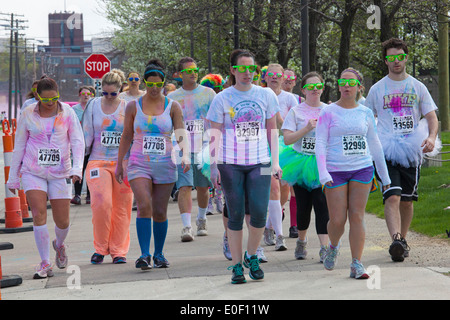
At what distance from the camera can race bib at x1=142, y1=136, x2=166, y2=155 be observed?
7746 millimetres

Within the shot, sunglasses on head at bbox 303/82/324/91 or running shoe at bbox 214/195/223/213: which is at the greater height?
sunglasses on head at bbox 303/82/324/91

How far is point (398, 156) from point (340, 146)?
145cm

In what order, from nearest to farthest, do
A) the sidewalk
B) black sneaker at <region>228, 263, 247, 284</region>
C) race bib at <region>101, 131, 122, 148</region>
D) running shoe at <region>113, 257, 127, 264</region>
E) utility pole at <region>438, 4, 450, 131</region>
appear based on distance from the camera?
1. the sidewalk
2. black sneaker at <region>228, 263, 247, 284</region>
3. running shoe at <region>113, 257, 127, 264</region>
4. race bib at <region>101, 131, 122, 148</region>
5. utility pole at <region>438, 4, 450, 131</region>

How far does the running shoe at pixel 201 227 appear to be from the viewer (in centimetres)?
1051

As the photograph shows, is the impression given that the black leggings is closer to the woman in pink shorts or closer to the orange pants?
the orange pants

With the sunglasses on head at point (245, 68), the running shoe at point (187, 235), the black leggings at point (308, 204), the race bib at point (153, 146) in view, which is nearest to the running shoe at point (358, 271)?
the black leggings at point (308, 204)

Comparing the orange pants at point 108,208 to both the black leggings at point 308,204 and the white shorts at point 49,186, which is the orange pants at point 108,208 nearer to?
the white shorts at point 49,186

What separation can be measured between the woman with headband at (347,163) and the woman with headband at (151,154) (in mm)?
1544

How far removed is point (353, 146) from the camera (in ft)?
22.9

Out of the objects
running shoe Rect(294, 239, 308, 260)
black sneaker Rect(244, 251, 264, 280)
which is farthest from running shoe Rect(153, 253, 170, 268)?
running shoe Rect(294, 239, 308, 260)

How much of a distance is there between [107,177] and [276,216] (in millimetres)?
1898

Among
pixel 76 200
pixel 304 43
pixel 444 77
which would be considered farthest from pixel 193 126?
pixel 444 77

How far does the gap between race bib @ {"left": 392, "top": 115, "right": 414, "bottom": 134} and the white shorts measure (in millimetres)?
3392
